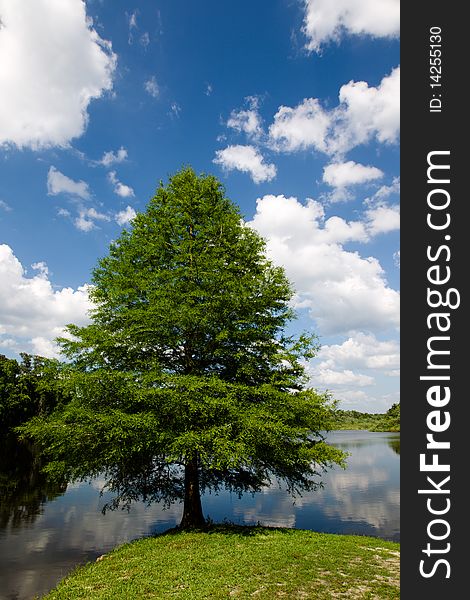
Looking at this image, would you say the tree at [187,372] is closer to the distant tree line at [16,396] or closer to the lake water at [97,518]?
the lake water at [97,518]

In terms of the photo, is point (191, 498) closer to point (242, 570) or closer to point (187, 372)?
point (187, 372)

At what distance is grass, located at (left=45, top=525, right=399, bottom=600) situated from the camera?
366 inches

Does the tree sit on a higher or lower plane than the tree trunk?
higher

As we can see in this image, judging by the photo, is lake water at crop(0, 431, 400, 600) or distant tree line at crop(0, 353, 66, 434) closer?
lake water at crop(0, 431, 400, 600)

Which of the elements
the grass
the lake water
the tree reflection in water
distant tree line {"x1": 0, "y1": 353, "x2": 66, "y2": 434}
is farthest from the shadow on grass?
distant tree line {"x1": 0, "y1": 353, "x2": 66, "y2": 434}

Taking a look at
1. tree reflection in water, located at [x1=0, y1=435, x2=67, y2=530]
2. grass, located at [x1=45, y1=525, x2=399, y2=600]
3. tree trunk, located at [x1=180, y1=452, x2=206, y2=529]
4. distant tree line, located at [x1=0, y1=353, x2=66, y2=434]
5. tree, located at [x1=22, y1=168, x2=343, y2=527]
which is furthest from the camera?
distant tree line, located at [x1=0, y1=353, x2=66, y2=434]

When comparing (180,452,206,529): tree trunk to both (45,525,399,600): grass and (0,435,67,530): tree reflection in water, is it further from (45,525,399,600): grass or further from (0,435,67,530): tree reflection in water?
(0,435,67,530): tree reflection in water

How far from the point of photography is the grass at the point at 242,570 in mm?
9305

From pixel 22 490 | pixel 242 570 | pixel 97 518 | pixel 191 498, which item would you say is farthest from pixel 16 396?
pixel 242 570

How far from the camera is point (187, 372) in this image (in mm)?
17094

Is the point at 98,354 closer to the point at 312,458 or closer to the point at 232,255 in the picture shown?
the point at 232,255

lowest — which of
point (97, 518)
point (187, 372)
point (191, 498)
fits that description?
point (97, 518)

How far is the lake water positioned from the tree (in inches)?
144

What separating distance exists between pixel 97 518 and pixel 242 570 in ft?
55.5
